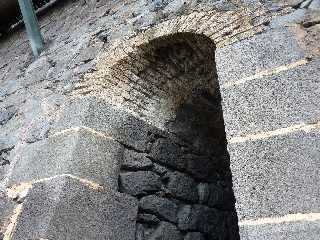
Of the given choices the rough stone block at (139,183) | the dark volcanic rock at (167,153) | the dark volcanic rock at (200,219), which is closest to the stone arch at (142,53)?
the dark volcanic rock at (167,153)

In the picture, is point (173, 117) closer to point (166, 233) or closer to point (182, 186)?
point (182, 186)

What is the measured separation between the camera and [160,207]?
2.50 metres

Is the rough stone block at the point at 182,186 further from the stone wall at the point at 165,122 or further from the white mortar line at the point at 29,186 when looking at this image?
the white mortar line at the point at 29,186

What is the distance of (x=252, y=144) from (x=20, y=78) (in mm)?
2451

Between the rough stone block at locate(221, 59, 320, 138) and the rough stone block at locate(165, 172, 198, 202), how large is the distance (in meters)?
0.96

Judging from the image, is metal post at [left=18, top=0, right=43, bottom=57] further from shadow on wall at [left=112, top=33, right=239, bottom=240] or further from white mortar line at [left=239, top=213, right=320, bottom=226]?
white mortar line at [left=239, top=213, right=320, bottom=226]

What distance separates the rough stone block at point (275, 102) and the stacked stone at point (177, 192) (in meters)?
0.91

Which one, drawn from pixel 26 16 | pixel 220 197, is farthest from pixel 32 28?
pixel 220 197

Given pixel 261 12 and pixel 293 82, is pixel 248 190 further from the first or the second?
pixel 261 12

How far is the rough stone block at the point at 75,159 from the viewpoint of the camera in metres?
2.29

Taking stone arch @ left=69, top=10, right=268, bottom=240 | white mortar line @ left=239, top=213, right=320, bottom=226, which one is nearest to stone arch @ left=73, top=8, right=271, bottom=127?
stone arch @ left=69, top=10, right=268, bottom=240

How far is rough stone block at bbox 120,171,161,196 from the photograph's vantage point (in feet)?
8.00

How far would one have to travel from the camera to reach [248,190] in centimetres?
154

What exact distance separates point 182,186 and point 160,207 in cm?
27
